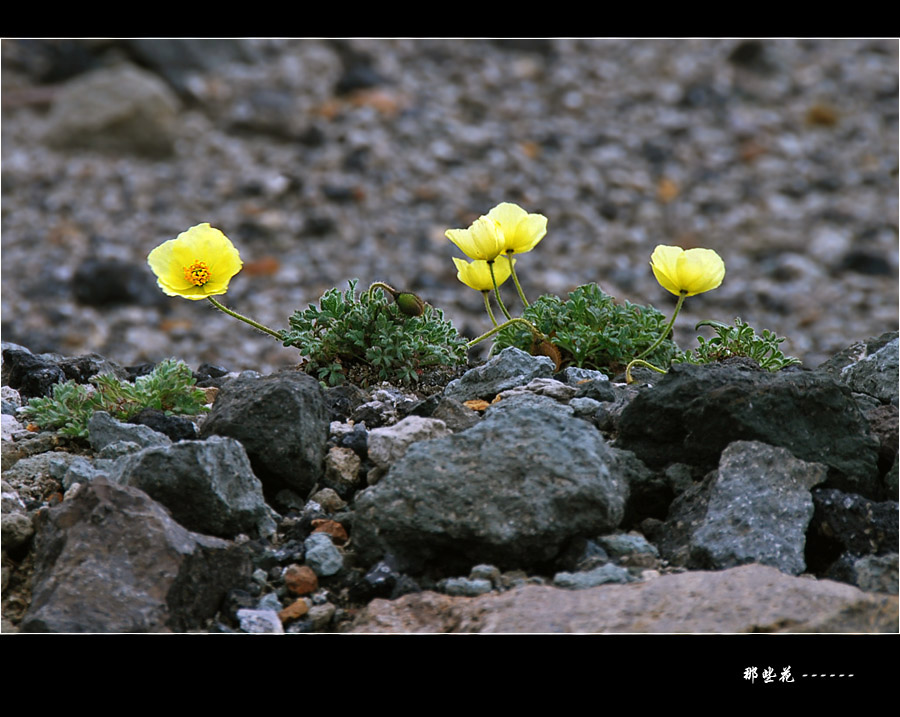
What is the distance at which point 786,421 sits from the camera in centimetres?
319

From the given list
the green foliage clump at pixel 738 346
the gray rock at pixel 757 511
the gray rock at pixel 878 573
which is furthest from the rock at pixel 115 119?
the gray rock at pixel 878 573

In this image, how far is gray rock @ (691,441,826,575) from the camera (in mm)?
2904

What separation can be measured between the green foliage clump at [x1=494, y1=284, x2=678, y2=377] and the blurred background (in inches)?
192

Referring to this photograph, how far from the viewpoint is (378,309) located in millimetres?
4023

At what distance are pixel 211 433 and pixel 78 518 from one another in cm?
60

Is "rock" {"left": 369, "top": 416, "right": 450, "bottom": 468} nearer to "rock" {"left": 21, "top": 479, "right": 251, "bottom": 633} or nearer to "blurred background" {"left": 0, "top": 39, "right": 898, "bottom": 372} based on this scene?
"rock" {"left": 21, "top": 479, "right": 251, "bottom": 633}

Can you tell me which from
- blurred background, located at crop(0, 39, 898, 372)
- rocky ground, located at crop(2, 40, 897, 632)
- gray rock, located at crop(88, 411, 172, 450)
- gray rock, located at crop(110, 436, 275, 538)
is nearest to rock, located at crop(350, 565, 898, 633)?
rocky ground, located at crop(2, 40, 897, 632)

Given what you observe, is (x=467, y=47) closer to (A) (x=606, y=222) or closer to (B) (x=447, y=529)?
(A) (x=606, y=222)

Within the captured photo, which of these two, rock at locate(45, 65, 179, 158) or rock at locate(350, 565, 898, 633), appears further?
rock at locate(45, 65, 179, 158)

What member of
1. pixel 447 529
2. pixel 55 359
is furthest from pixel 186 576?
pixel 55 359

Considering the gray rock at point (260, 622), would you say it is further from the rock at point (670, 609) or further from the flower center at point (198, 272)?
the flower center at point (198, 272)

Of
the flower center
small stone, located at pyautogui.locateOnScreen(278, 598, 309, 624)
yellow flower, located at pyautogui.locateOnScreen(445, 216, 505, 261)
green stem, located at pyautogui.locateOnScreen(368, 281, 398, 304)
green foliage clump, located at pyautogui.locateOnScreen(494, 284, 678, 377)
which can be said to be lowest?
small stone, located at pyautogui.locateOnScreen(278, 598, 309, 624)

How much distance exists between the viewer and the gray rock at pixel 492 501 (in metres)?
2.91

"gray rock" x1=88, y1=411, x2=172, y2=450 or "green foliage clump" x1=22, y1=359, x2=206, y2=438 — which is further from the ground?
"green foliage clump" x1=22, y1=359, x2=206, y2=438
